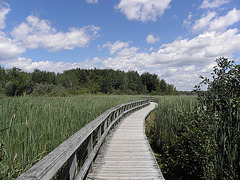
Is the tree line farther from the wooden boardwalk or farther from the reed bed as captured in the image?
the reed bed

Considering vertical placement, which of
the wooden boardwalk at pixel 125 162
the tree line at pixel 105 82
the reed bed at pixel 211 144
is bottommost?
the wooden boardwalk at pixel 125 162

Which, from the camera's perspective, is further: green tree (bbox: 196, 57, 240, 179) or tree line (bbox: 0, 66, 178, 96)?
tree line (bbox: 0, 66, 178, 96)

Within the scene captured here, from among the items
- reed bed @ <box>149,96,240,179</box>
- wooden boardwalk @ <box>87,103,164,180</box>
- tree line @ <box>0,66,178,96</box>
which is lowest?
wooden boardwalk @ <box>87,103,164,180</box>

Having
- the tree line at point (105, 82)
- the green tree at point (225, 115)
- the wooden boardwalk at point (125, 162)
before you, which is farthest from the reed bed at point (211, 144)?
the tree line at point (105, 82)

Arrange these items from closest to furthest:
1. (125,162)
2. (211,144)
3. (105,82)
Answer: (211,144) → (125,162) → (105,82)

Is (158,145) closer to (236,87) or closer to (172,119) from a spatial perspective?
(172,119)

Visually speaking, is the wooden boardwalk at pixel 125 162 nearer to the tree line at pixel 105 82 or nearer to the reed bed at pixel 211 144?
the reed bed at pixel 211 144

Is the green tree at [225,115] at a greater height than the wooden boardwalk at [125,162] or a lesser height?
greater

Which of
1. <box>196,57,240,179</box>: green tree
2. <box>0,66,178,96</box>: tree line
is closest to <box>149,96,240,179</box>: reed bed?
<box>196,57,240,179</box>: green tree

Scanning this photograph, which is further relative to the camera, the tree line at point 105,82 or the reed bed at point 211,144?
the tree line at point 105,82

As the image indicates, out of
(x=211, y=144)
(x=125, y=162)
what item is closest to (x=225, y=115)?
(x=211, y=144)

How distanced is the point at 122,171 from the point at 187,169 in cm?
216

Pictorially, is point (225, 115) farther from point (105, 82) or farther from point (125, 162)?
point (105, 82)

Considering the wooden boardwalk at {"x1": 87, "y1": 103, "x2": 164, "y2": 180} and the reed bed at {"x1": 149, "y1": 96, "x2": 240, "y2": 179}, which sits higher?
the reed bed at {"x1": 149, "y1": 96, "x2": 240, "y2": 179}
